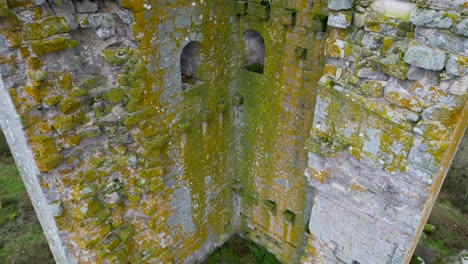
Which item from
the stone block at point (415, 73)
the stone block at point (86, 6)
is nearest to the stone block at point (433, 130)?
the stone block at point (415, 73)

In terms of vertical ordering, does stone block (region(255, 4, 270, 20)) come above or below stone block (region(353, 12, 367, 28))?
below

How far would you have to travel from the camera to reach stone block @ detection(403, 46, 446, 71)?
316 cm

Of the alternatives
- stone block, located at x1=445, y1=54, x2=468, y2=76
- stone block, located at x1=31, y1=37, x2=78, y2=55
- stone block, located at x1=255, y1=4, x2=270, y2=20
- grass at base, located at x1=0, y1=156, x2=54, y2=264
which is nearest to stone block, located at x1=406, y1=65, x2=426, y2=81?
stone block, located at x1=445, y1=54, x2=468, y2=76

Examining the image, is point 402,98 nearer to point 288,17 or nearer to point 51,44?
point 288,17

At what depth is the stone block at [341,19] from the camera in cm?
377

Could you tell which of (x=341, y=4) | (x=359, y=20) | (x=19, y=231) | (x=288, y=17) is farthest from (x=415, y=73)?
(x=19, y=231)

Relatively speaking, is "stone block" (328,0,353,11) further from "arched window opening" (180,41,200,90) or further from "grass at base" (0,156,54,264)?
"grass at base" (0,156,54,264)

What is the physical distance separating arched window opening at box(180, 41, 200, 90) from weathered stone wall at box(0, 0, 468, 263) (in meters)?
0.07

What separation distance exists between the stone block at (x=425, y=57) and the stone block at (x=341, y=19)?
2.45 feet

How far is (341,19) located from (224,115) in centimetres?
310

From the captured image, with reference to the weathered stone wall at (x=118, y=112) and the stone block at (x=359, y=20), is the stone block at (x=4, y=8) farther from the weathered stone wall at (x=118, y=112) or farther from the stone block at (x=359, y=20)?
the stone block at (x=359, y=20)

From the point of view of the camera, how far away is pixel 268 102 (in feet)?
20.2

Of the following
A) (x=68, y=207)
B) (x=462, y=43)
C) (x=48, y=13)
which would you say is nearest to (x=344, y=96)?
(x=462, y=43)

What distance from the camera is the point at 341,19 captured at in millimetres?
3816
